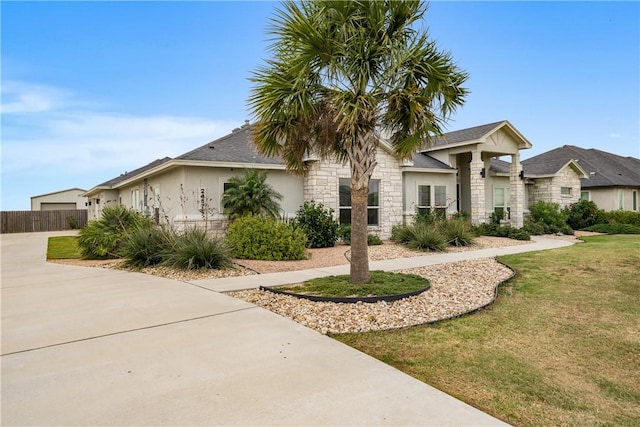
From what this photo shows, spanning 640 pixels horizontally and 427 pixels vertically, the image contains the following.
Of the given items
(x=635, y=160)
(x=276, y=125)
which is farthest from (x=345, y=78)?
(x=635, y=160)

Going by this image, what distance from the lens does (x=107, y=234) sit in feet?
37.9

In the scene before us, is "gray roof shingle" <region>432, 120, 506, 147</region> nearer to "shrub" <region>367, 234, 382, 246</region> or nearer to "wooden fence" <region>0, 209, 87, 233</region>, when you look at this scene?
"shrub" <region>367, 234, 382, 246</region>

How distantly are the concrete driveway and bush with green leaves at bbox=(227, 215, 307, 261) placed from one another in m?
4.81

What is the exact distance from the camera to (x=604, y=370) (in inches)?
154

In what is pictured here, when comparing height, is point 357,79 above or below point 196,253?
above

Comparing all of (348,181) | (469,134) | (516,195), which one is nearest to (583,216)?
(516,195)

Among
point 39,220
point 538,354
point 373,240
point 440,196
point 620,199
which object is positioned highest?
point 440,196

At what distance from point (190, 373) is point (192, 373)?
0.06 ft

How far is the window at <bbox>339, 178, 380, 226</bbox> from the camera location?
1477cm

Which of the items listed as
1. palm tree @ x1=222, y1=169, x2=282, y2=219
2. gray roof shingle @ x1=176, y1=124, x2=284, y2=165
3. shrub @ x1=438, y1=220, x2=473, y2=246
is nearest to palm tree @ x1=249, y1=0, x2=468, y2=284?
palm tree @ x1=222, y1=169, x2=282, y2=219

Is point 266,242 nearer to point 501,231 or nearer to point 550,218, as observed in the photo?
point 501,231

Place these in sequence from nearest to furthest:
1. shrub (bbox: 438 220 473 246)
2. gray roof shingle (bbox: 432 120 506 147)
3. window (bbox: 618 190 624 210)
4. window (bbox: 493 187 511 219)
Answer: shrub (bbox: 438 220 473 246) → gray roof shingle (bbox: 432 120 506 147) → window (bbox: 493 187 511 219) → window (bbox: 618 190 624 210)

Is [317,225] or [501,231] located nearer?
[317,225]

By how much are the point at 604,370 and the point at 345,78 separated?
560 cm
